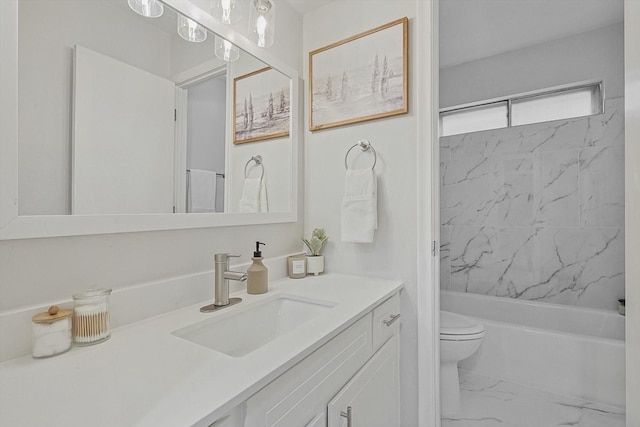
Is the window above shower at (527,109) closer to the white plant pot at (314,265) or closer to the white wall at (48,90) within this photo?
the white plant pot at (314,265)

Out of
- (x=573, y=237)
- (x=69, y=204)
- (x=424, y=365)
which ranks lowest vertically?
(x=424, y=365)

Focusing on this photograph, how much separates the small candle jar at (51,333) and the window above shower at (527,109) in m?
3.08

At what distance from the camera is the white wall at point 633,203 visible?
802 mm

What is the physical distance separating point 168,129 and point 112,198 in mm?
305

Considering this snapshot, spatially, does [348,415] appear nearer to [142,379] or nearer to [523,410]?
[142,379]

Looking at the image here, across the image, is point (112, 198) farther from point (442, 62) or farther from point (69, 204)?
point (442, 62)

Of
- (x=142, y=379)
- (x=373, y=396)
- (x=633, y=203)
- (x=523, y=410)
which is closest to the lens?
(x=142, y=379)

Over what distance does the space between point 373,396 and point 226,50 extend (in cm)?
149

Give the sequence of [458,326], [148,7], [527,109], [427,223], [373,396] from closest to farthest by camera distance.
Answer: [148,7], [373,396], [427,223], [458,326], [527,109]

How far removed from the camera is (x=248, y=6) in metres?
1.38

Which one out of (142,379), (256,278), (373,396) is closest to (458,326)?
(373,396)

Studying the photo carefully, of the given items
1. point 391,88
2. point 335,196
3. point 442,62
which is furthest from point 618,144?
point 335,196

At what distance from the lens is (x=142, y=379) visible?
2.03 feet

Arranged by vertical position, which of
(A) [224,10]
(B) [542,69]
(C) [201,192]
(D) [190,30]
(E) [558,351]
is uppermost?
(B) [542,69]
